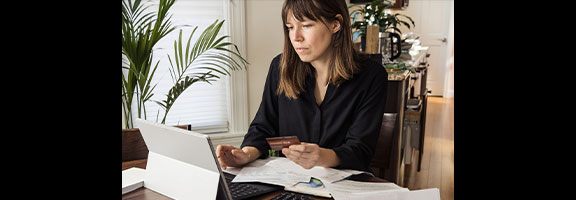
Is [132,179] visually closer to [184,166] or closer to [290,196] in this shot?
[184,166]

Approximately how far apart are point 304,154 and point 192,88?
7.19ft

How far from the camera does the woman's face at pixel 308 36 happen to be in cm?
139

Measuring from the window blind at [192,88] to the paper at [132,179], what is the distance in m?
1.76

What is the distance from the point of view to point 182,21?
3.02 meters

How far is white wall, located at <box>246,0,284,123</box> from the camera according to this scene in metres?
3.22

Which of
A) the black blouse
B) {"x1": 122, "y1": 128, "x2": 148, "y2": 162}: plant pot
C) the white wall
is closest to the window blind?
the white wall

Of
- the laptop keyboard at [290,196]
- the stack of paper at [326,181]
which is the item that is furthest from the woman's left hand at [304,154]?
the laptop keyboard at [290,196]

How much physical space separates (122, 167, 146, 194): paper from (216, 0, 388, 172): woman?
311 mm

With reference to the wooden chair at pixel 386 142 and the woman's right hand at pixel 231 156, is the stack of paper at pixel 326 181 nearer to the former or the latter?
the woman's right hand at pixel 231 156

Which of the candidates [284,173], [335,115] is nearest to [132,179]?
[284,173]
